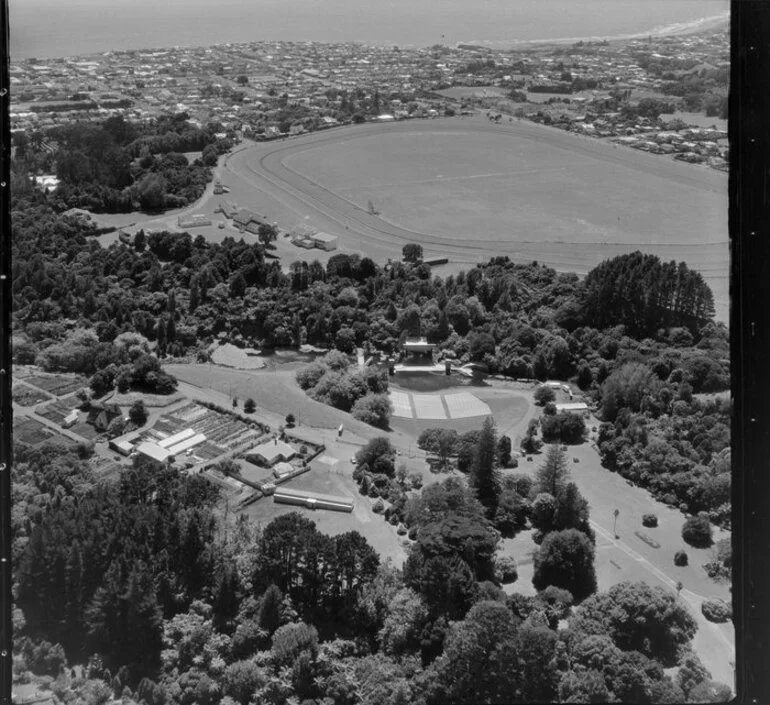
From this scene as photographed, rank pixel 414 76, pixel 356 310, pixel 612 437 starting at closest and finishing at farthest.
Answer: pixel 612 437
pixel 356 310
pixel 414 76

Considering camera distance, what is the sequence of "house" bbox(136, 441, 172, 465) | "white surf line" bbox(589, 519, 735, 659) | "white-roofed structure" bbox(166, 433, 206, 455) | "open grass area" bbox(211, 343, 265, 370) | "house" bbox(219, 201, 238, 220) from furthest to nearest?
1. "house" bbox(219, 201, 238, 220)
2. "open grass area" bbox(211, 343, 265, 370)
3. "white-roofed structure" bbox(166, 433, 206, 455)
4. "house" bbox(136, 441, 172, 465)
5. "white surf line" bbox(589, 519, 735, 659)

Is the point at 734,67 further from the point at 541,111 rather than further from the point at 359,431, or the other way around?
the point at 541,111

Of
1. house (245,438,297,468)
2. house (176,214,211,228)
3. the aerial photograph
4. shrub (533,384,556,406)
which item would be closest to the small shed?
the aerial photograph

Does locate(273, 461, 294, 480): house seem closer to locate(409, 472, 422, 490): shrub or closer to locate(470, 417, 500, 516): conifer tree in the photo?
locate(409, 472, 422, 490): shrub

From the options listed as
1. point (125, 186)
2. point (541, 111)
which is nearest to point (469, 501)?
point (125, 186)

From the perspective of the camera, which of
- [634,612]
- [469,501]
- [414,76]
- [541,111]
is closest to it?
[634,612]

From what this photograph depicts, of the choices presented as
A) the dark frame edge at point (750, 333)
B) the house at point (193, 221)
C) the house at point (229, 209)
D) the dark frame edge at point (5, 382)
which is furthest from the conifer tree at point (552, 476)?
the house at point (229, 209)
